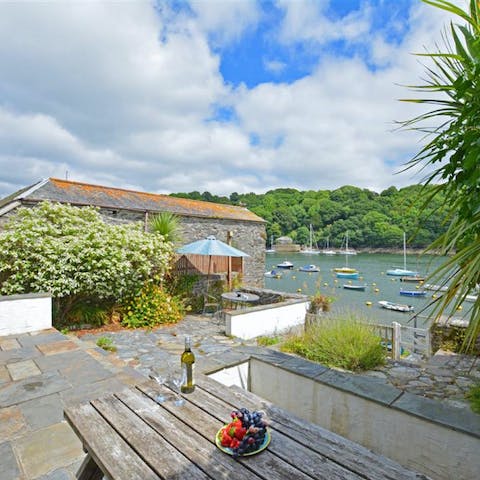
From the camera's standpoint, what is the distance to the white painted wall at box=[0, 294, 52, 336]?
4527 mm

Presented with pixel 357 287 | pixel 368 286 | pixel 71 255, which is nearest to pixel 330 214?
pixel 368 286

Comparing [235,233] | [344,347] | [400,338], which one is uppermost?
[235,233]

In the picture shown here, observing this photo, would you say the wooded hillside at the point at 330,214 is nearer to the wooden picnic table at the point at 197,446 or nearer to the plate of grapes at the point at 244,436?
the wooden picnic table at the point at 197,446

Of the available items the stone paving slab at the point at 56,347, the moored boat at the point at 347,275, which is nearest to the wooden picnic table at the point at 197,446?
the stone paving slab at the point at 56,347

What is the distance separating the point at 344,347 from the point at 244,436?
359 centimetres

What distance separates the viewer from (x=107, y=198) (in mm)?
8367

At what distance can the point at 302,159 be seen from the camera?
27438mm

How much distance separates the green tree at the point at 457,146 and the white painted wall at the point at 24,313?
18.6ft

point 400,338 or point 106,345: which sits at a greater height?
point 106,345

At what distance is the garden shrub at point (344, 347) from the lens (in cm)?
426

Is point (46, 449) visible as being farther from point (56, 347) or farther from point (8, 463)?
point (56, 347)

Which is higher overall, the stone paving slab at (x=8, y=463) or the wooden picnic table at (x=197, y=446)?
the wooden picnic table at (x=197, y=446)

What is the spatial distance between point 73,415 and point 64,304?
206 inches

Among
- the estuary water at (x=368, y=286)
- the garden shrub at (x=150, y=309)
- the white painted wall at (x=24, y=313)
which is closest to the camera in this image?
the white painted wall at (x=24, y=313)
